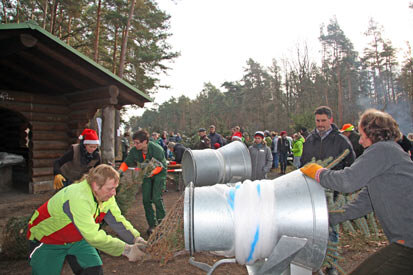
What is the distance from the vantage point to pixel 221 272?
3748 mm

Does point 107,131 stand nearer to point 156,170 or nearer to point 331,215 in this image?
point 156,170

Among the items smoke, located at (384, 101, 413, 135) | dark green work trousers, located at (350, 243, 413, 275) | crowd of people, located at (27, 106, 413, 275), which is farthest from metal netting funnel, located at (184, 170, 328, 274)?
smoke, located at (384, 101, 413, 135)

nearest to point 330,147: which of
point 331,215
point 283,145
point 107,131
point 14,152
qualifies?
point 331,215

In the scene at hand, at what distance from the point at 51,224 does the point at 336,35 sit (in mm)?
41267

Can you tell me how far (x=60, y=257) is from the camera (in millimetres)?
2469

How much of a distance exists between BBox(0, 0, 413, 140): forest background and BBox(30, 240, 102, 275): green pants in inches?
534

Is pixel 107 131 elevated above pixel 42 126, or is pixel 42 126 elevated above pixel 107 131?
pixel 42 126

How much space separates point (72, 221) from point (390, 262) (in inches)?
88.1

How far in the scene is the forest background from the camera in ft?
54.5

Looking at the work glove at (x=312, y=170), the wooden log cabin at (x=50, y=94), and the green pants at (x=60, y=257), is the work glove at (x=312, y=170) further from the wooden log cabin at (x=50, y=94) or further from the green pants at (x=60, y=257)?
the wooden log cabin at (x=50, y=94)

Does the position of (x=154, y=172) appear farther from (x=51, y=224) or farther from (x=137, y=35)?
(x=137, y=35)

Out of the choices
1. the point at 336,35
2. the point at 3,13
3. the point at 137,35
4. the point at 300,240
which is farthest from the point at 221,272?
the point at 336,35

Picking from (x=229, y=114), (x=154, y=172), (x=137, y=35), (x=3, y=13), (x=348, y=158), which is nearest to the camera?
(x=348, y=158)

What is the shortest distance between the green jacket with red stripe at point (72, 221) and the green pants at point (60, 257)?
7 cm
